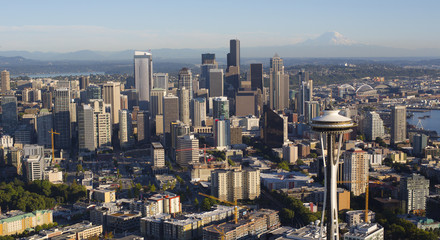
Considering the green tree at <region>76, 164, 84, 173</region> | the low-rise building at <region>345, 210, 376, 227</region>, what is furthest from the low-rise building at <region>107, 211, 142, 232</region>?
the green tree at <region>76, 164, 84, 173</region>

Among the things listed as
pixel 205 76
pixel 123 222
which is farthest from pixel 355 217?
pixel 205 76

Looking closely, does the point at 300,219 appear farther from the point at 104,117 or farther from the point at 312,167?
the point at 104,117

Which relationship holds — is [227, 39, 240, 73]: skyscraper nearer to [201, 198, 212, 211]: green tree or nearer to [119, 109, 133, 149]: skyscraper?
[119, 109, 133, 149]: skyscraper

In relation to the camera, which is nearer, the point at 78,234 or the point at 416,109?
the point at 78,234

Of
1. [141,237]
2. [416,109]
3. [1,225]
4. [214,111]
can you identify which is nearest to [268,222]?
[141,237]

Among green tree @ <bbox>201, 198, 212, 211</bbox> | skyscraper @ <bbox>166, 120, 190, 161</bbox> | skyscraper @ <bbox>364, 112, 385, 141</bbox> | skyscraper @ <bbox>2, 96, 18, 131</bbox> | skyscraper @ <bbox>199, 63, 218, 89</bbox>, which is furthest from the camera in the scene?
skyscraper @ <bbox>199, 63, 218, 89</bbox>

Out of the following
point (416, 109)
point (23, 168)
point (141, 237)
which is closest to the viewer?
point (141, 237)

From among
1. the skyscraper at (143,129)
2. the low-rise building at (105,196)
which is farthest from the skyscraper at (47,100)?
the low-rise building at (105,196)
